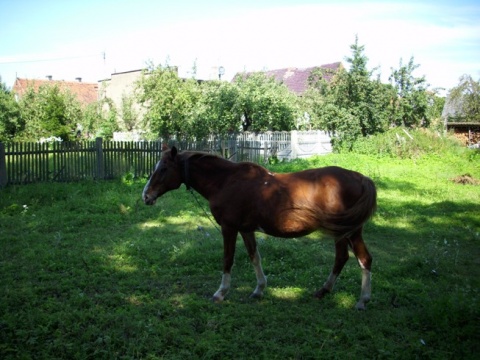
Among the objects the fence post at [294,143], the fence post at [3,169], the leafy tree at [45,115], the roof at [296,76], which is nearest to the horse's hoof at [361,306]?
the fence post at [3,169]

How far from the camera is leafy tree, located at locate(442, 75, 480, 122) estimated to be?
3581cm

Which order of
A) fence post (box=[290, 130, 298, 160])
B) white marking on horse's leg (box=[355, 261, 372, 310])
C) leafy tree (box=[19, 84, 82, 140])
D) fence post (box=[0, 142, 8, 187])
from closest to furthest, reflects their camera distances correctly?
white marking on horse's leg (box=[355, 261, 372, 310]) < fence post (box=[0, 142, 8, 187]) < fence post (box=[290, 130, 298, 160]) < leafy tree (box=[19, 84, 82, 140])

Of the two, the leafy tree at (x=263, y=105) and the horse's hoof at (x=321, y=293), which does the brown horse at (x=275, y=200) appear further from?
the leafy tree at (x=263, y=105)

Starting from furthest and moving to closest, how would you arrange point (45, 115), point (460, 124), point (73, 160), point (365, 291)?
point (460, 124) → point (45, 115) → point (73, 160) → point (365, 291)

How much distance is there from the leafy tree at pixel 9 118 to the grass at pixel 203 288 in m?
20.1

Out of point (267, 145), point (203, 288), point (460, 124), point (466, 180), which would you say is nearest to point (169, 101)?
point (267, 145)

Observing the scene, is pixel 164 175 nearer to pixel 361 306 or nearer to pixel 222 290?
pixel 222 290

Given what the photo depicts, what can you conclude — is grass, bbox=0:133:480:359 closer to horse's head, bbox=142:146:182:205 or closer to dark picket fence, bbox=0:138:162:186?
horse's head, bbox=142:146:182:205

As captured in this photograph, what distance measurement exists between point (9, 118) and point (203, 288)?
28421 mm

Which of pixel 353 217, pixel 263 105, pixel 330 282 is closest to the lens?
pixel 353 217

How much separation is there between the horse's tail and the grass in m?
0.98

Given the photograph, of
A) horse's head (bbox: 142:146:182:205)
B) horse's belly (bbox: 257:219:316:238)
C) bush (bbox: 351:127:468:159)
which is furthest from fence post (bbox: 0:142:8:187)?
bush (bbox: 351:127:468:159)

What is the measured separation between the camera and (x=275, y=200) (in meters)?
5.70

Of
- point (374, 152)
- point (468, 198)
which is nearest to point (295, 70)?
point (374, 152)
